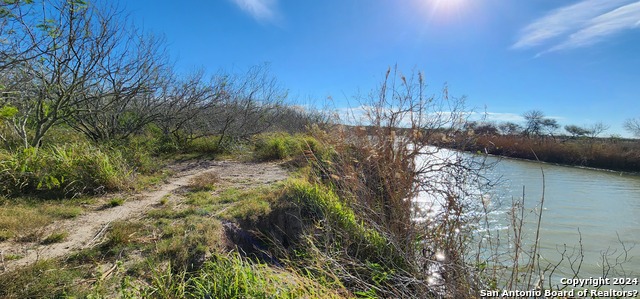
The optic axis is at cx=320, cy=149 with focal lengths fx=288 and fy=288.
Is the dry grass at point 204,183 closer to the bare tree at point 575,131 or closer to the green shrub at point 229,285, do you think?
the green shrub at point 229,285

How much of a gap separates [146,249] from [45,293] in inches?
31.6

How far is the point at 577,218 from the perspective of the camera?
25.6 ft

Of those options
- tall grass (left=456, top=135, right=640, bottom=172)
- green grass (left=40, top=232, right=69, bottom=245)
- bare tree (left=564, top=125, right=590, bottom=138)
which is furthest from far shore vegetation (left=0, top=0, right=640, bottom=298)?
bare tree (left=564, top=125, right=590, bottom=138)

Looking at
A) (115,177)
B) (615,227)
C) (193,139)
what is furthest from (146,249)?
(615,227)

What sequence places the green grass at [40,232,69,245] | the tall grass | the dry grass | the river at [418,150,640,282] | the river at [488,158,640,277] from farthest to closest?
the tall grass
the river at [488,158,640,277]
the dry grass
the river at [418,150,640,282]
the green grass at [40,232,69,245]

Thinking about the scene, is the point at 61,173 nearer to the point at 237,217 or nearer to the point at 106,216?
the point at 106,216

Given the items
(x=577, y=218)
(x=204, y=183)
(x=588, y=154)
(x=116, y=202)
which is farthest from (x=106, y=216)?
(x=588, y=154)

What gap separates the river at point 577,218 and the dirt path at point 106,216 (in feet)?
12.1

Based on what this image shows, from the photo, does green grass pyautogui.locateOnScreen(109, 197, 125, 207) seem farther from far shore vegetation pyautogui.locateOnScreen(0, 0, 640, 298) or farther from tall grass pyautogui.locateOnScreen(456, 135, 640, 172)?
tall grass pyautogui.locateOnScreen(456, 135, 640, 172)

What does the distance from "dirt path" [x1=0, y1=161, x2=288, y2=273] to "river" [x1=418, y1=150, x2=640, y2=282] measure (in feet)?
12.1

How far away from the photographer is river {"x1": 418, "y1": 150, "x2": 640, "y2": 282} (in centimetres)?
501

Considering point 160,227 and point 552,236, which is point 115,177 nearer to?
point 160,227

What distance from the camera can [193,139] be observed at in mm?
9820

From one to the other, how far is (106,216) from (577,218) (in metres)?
10.6
